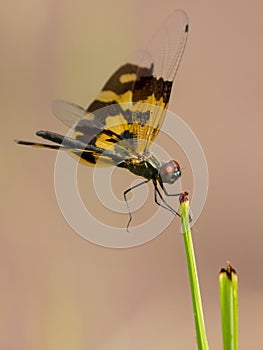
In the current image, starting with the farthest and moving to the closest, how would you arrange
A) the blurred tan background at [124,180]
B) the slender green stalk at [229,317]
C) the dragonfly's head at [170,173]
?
1. the blurred tan background at [124,180]
2. the dragonfly's head at [170,173]
3. the slender green stalk at [229,317]

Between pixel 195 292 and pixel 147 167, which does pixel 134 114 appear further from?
pixel 195 292

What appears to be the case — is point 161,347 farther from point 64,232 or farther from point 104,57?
point 104,57

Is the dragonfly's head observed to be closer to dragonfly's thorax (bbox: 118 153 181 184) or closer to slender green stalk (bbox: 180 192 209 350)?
dragonfly's thorax (bbox: 118 153 181 184)

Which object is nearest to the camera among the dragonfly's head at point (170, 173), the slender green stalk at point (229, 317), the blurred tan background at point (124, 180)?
the slender green stalk at point (229, 317)

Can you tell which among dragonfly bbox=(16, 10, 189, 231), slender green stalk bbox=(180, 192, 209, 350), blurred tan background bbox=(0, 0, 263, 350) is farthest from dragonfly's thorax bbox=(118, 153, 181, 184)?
blurred tan background bbox=(0, 0, 263, 350)

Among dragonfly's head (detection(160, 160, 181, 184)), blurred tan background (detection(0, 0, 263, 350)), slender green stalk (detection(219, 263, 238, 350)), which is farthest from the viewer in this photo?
blurred tan background (detection(0, 0, 263, 350))

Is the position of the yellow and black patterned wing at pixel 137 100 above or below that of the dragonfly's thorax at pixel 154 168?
above

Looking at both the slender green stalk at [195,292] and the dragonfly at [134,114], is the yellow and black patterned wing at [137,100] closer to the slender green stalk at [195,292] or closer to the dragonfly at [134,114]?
the dragonfly at [134,114]

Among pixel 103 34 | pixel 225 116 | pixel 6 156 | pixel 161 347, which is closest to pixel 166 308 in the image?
pixel 161 347

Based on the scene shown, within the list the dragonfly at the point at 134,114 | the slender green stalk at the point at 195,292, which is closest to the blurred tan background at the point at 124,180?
the dragonfly at the point at 134,114
